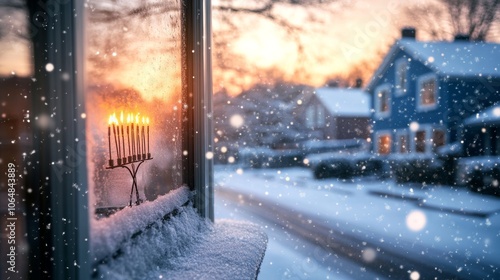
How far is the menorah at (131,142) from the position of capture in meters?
1.98

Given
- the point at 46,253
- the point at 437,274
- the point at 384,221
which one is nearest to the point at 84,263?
the point at 46,253

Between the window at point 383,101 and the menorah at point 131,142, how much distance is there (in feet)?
65.8

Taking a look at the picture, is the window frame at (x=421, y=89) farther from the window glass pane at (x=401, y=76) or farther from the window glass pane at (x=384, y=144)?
the window glass pane at (x=384, y=144)

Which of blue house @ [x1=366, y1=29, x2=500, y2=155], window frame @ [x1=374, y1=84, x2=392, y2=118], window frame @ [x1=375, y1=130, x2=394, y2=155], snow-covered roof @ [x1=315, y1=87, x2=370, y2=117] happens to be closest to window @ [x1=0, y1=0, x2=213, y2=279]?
blue house @ [x1=366, y1=29, x2=500, y2=155]

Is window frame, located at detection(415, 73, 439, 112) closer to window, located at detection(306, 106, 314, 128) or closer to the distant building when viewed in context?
the distant building

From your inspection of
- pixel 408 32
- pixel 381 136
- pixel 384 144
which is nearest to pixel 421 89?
pixel 381 136

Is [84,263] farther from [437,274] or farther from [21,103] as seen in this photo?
[437,274]

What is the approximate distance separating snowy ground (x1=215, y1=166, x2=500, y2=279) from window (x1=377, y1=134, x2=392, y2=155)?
22.4 ft

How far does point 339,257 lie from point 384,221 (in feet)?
10.6

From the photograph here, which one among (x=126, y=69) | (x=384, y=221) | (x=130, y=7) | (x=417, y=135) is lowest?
(x=384, y=221)

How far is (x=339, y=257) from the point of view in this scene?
610 cm

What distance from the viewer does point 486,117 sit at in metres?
15.9

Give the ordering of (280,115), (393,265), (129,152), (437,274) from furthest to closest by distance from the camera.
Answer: (280,115), (393,265), (437,274), (129,152)

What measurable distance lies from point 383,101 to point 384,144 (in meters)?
2.45
